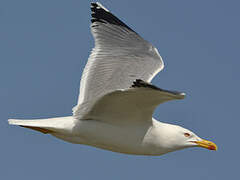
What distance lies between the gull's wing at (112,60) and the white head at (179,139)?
1.00m

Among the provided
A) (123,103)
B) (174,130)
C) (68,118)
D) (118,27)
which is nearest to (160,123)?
(174,130)

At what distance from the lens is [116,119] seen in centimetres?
888

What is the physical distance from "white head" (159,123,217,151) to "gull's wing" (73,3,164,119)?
1003 mm

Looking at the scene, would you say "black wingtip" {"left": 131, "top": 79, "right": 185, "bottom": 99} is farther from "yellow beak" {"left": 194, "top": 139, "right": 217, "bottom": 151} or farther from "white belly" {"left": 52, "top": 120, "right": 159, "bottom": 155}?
"yellow beak" {"left": 194, "top": 139, "right": 217, "bottom": 151}

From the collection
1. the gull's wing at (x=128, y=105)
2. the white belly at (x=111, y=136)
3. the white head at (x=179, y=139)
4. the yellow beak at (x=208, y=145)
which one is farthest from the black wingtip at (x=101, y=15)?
the yellow beak at (x=208, y=145)

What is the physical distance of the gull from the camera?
851cm

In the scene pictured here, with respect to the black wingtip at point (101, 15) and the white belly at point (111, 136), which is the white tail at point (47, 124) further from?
the black wingtip at point (101, 15)

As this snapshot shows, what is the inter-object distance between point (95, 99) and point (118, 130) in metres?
0.65

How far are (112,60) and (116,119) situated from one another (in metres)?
1.39

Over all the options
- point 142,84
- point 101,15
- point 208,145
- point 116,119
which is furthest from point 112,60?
point 142,84

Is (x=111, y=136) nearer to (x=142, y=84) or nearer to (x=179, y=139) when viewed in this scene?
(x=179, y=139)

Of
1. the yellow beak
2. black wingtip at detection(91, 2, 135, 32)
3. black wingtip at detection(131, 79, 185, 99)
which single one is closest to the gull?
the yellow beak

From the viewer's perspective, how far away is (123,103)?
27.7ft

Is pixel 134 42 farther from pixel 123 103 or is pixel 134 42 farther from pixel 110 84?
pixel 123 103
